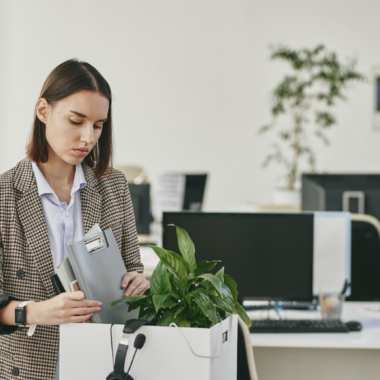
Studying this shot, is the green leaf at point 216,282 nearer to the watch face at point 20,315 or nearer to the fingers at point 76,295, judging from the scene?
the fingers at point 76,295

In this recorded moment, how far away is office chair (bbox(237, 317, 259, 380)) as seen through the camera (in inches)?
50.7

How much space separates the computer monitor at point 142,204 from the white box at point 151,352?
2415mm

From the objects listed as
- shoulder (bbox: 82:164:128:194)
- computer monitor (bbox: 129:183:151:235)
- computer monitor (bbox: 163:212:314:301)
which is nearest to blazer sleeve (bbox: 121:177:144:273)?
shoulder (bbox: 82:164:128:194)

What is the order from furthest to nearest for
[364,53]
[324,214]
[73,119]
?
[364,53], [324,214], [73,119]

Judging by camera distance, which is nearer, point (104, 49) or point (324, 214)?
point (324, 214)

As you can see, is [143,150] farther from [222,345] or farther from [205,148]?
[222,345]

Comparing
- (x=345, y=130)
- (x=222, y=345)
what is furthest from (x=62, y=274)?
(x=345, y=130)

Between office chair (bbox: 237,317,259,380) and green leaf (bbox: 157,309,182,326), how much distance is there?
1.36ft

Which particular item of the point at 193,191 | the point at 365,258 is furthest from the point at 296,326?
the point at 193,191

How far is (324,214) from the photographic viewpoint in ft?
6.28

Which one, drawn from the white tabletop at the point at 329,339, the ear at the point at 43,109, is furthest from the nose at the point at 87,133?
the white tabletop at the point at 329,339

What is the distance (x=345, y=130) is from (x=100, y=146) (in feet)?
14.9

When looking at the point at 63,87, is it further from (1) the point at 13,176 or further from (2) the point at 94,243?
(2) the point at 94,243

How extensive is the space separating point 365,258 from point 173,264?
1.26 meters
